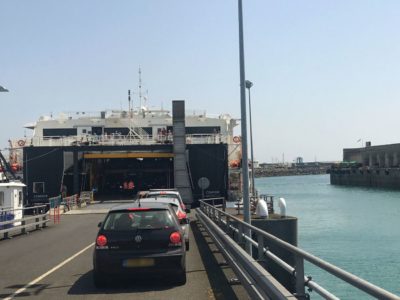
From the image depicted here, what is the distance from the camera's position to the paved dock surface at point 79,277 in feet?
28.5

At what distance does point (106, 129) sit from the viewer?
49.6m

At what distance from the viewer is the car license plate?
29.6 ft

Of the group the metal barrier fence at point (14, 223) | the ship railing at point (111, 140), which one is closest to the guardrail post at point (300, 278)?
the metal barrier fence at point (14, 223)

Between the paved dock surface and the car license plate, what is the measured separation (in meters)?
0.40

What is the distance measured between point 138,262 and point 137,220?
77cm

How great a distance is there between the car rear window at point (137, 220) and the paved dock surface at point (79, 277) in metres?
1.02

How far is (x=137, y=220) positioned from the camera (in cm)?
941

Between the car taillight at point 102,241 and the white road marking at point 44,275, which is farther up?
the car taillight at point 102,241

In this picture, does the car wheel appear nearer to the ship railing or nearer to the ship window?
the ship railing

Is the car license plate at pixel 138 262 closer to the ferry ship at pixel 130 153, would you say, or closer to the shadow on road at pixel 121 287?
the shadow on road at pixel 121 287

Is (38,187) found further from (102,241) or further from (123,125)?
(102,241)

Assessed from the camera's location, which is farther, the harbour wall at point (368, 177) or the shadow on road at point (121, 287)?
the harbour wall at point (368, 177)

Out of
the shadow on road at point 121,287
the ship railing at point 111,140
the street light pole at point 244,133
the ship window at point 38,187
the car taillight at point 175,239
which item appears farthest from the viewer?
the ship railing at point 111,140

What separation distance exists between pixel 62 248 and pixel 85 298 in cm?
764
